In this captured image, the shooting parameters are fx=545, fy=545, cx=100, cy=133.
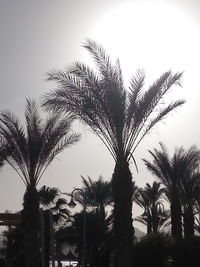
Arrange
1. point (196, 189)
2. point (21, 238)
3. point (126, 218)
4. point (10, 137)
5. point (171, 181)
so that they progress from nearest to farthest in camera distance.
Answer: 1. point (126, 218)
2. point (10, 137)
3. point (171, 181)
4. point (196, 189)
5. point (21, 238)

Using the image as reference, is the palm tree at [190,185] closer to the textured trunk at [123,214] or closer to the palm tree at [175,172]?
the palm tree at [175,172]

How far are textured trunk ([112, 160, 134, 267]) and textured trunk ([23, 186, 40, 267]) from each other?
19.0 feet

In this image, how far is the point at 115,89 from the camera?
19891mm

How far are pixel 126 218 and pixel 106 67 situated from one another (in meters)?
5.53

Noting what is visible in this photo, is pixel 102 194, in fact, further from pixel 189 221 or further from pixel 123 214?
pixel 123 214

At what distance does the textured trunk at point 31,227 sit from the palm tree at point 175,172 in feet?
36.1

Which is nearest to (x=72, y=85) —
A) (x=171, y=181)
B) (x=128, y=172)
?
(x=128, y=172)

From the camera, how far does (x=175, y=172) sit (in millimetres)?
33375

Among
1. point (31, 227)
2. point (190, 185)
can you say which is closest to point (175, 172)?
point (190, 185)

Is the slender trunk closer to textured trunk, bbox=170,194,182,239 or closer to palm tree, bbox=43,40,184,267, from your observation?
textured trunk, bbox=170,194,182,239

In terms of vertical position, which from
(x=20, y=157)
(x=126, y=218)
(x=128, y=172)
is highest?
(x=20, y=157)

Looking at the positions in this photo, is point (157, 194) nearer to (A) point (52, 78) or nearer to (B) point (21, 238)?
(B) point (21, 238)

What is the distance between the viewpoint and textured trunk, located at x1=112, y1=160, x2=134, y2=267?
63.5 feet

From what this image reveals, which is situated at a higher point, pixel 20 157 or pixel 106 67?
pixel 106 67
